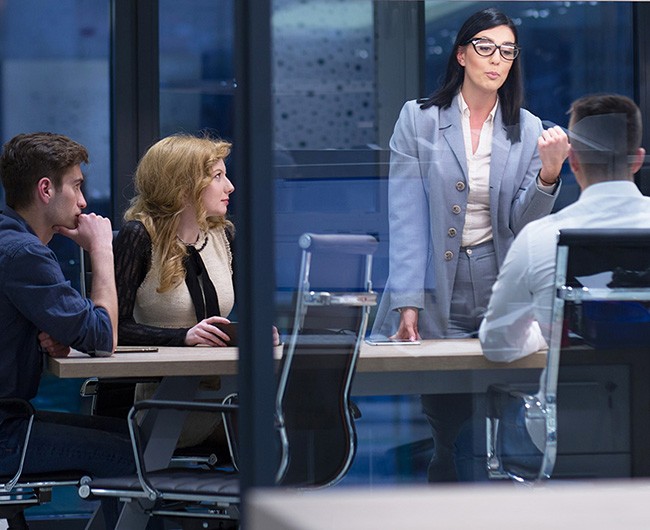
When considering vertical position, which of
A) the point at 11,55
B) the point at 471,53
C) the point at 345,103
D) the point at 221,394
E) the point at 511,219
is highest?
the point at 11,55

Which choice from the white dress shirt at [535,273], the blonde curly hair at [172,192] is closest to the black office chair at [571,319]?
the white dress shirt at [535,273]

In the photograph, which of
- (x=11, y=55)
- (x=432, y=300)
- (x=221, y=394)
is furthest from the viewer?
(x=11, y=55)

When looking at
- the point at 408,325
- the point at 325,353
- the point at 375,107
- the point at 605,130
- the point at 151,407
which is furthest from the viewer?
the point at 151,407

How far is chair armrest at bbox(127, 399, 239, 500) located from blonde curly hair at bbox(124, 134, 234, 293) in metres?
0.75

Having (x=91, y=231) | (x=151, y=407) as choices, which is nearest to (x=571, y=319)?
(x=151, y=407)

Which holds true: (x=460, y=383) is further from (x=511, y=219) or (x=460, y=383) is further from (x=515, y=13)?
(x=515, y=13)

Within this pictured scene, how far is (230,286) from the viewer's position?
398 centimetres

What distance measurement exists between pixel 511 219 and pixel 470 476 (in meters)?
0.55

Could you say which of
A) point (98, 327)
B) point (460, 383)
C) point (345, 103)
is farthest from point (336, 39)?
point (98, 327)

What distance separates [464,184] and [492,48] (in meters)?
0.30

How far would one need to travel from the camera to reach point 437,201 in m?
2.49

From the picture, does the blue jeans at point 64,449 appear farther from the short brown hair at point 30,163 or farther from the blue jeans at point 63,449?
the short brown hair at point 30,163

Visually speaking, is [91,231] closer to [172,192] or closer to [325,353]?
[172,192]

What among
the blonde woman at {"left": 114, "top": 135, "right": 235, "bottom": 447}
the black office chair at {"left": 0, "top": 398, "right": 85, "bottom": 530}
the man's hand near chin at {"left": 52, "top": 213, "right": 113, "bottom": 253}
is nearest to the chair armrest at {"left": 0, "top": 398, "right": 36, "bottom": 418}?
the black office chair at {"left": 0, "top": 398, "right": 85, "bottom": 530}
